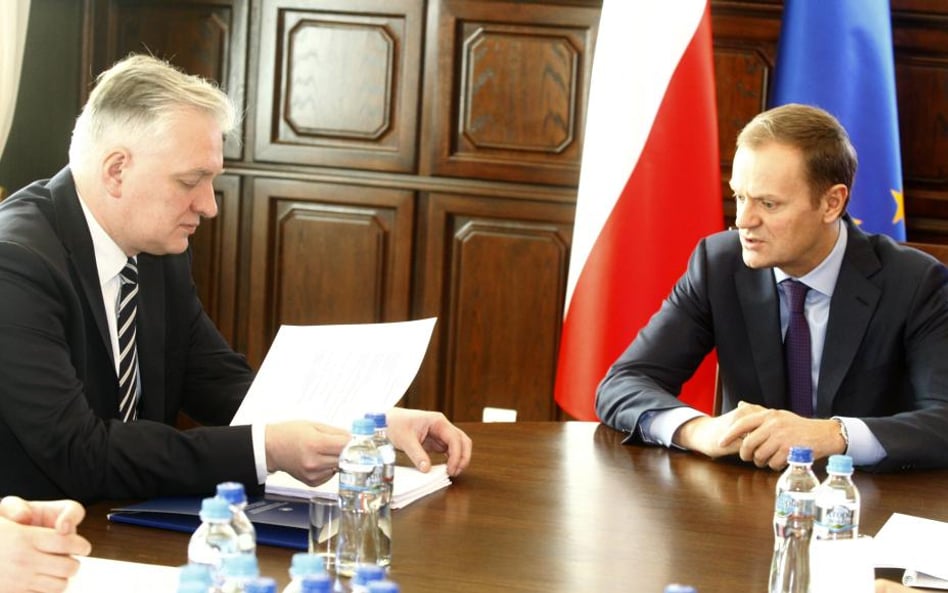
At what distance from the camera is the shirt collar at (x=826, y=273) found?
2.74 m

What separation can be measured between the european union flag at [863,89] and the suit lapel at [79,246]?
2336 mm

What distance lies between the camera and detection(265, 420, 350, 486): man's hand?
1.81 metres

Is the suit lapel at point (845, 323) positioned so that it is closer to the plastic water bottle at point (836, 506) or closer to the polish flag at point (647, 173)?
the polish flag at point (647, 173)

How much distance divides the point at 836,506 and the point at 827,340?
1.21 meters

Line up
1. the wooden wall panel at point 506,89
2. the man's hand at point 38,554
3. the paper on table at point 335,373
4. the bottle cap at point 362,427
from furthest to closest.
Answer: the wooden wall panel at point 506,89 < the paper on table at point 335,373 < the bottle cap at point 362,427 < the man's hand at point 38,554

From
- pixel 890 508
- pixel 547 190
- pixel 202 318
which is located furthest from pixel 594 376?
pixel 890 508

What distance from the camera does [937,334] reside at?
8.59 feet

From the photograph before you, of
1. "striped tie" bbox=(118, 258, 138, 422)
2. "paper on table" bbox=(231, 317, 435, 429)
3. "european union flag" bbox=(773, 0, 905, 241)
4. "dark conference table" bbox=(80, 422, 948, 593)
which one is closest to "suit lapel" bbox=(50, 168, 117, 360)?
"striped tie" bbox=(118, 258, 138, 422)

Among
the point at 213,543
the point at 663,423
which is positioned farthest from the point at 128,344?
the point at 213,543

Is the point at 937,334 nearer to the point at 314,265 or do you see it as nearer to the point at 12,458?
the point at 12,458

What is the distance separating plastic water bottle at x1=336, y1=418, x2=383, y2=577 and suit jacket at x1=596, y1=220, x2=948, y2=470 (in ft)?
3.31

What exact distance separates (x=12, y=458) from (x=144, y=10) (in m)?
3.00

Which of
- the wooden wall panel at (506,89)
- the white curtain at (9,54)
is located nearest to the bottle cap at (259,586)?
the white curtain at (9,54)

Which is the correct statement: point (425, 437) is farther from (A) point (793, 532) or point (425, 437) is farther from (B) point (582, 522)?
(A) point (793, 532)
